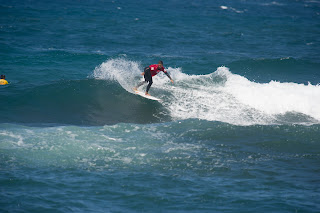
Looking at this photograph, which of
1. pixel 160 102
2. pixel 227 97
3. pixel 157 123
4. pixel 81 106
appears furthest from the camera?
pixel 227 97

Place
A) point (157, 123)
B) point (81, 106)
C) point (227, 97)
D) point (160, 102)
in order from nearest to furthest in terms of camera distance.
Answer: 1. point (157, 123)
2. point (81, 106)
3. point (160, 102)
4. point (227, 97)

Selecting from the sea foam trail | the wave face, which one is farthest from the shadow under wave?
the sea foam trail

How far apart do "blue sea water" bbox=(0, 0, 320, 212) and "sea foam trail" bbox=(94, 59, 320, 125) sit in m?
0.08

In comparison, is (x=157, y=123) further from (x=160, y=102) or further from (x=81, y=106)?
(x=81, y=106)

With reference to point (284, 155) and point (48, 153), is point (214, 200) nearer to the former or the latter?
Answer: point (284, 155)

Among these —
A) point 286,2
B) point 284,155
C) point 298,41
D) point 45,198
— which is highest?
point 286,2

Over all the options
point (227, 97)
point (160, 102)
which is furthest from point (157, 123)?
point (227, 97)

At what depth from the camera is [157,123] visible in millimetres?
15820

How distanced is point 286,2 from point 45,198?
6214cm

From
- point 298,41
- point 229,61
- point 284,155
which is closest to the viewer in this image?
point 284,155

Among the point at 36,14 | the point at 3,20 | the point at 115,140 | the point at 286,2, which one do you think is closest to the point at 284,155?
the point at 115,140

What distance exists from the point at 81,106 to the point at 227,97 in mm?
6879

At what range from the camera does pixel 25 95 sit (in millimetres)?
18359

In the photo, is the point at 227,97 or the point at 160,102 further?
the point at 227,97
